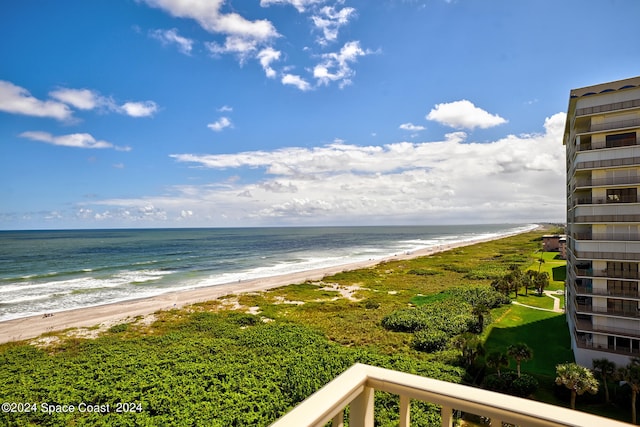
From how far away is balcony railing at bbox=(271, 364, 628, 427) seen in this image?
1.76m

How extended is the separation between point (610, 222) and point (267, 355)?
20.3 metres

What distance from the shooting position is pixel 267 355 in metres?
21.2

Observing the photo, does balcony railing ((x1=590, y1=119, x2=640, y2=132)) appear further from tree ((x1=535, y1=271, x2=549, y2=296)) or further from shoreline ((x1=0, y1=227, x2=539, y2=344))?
shoreline ((x1=0, y1=227, x2=539, y2=344))

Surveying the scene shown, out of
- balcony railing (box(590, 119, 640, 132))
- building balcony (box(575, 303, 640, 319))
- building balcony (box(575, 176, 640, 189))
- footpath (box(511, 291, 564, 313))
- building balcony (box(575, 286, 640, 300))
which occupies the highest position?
balcony railing (box(590, 119, 640, 132))

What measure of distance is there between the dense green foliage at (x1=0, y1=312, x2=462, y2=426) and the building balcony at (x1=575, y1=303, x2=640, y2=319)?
8.48 metres

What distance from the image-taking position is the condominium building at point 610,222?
61.4 feet

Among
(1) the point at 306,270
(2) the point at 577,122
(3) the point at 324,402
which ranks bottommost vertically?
(1) the point at 306,270

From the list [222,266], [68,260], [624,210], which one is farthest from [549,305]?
[68,260]

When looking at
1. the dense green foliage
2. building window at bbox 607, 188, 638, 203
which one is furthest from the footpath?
the dense green foliage

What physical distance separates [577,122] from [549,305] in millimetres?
19383

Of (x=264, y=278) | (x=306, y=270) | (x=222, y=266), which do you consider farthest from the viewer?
(x=222, y=266)

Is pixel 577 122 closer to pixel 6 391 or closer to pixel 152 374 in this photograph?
pixel 152 374

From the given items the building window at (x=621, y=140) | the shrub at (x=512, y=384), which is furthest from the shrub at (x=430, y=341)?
the building window at (x=621, y=140)

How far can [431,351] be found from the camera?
22.5 meters
